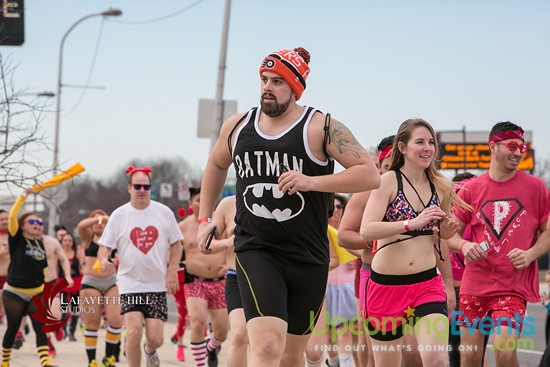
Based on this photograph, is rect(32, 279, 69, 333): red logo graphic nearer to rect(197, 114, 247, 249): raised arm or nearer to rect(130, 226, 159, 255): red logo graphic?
rect(130, 226, 159, 255): red logo graphic

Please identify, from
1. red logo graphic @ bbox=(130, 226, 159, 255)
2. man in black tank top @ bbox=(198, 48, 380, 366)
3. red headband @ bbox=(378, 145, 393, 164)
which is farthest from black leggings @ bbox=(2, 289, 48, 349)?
man in black tank top @ bbox=(198, 48, 380, 366)

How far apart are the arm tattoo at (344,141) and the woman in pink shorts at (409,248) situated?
104 cm

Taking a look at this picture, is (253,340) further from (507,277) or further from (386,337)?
(507,277)

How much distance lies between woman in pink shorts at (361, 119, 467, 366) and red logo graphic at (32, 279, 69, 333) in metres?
6.08

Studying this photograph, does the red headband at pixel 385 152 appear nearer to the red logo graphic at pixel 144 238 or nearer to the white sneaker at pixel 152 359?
the red logo graphic at pixel 144 238

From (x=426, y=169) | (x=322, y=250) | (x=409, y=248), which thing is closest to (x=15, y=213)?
(x=426, y=169)

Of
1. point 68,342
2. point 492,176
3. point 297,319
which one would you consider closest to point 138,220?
point 492,176

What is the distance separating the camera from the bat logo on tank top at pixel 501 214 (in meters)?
8.36

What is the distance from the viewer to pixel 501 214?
839cm

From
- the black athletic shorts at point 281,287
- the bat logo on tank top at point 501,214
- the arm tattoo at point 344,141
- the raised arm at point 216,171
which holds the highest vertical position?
the arm tattoo at point 344,141

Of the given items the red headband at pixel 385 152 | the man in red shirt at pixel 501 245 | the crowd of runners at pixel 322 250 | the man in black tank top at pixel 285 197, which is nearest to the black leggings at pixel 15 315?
the crowd of runners at pixel 322 250

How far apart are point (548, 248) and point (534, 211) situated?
0.32 metres

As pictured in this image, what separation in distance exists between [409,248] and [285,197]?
1468mm

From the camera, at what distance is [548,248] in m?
8.34
